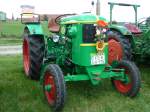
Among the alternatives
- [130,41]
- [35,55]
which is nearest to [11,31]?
[130,41]

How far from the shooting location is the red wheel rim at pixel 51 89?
5.61m

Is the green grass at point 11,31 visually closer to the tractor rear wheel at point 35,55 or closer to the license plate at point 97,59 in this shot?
the tractor rear wheel at point 35,55

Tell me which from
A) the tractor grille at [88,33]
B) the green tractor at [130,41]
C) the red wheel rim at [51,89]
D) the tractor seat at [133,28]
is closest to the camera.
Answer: the red wheel rim at [51,89]

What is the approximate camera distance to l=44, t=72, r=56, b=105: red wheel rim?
5607 millimetres

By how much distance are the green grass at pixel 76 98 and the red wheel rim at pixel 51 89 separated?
134mm

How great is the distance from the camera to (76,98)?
239 inches

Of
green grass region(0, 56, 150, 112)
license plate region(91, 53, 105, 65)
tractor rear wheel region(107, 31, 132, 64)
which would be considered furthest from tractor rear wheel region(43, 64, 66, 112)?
tractor rear wheel region(107, 31, 132, 64)

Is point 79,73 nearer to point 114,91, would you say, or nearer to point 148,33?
point 114,91

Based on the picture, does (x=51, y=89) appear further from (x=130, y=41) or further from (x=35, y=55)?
(x=130, y=41)

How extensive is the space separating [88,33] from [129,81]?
116 cm

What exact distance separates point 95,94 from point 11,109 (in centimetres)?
161

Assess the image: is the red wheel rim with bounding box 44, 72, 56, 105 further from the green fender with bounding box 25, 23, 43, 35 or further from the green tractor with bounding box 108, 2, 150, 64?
the green tractor with bounding box 108, 2, 150, 64

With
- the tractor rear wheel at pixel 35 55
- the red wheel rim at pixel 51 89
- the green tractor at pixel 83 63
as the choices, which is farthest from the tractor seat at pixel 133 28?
the red wheel rim at pixel 51 89

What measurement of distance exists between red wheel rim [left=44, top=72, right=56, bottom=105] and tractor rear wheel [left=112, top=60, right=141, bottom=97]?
139cm
